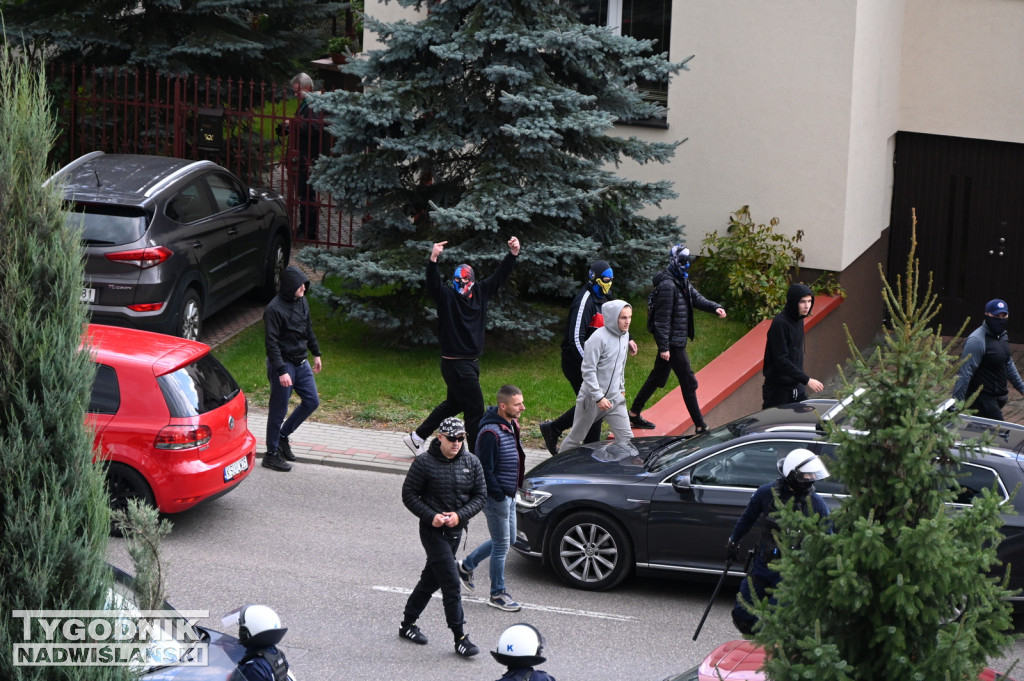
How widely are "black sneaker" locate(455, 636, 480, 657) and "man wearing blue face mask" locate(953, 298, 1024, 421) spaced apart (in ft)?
19.3

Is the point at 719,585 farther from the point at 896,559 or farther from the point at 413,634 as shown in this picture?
the point at 896,559

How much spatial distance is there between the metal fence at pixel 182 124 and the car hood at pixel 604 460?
8.63 metres

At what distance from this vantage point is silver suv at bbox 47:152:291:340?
12953 millimetres

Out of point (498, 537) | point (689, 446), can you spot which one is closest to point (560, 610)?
point (498, 537)

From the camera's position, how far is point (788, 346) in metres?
11.6

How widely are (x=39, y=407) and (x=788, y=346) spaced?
27.7ft

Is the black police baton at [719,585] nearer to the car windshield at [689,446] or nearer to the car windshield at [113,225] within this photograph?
the car windshield at [689,446]

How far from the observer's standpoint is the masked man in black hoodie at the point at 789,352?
11.5 metres

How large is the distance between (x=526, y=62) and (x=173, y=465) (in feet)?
22.8

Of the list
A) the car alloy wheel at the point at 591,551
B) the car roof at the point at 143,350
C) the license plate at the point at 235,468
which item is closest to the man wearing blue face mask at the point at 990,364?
the car alloy wheel at the point at 591,551

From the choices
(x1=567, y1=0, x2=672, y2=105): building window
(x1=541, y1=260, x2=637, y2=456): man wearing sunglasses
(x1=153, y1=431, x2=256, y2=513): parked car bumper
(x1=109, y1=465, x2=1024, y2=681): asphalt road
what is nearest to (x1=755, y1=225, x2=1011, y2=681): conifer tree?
(x1=109, y1=465, x2=1024, y2=681): asphalt road

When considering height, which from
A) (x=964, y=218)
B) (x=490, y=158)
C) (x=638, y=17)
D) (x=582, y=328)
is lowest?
(x=582, y=328)

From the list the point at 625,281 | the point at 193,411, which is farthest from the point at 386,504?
the point at 625,281

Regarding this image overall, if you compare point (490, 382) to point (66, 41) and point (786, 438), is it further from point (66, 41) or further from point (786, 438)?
point (66, 41)
